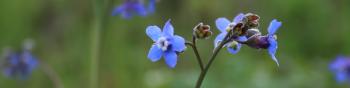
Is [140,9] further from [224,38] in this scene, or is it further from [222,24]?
[224,38]

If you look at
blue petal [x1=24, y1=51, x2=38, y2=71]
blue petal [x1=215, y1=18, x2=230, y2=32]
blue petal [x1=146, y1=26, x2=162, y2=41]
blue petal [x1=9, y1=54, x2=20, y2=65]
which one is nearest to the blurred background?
blue petal [x1=24, y1=51, x2=38, y2=71]

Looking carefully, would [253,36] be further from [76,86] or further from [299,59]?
[299,59]

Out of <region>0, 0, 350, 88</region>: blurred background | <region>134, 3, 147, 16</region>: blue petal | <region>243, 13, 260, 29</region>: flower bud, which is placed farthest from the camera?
<region>0, 0, 350, 88</region>: blurred background

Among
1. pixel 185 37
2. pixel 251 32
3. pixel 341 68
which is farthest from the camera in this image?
pixel 185 37

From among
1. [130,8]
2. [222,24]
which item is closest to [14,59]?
[130,8]

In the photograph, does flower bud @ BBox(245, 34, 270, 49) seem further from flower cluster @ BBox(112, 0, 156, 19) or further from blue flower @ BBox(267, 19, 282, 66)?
flower cluster @ BBox(112, 0, 156, 19)

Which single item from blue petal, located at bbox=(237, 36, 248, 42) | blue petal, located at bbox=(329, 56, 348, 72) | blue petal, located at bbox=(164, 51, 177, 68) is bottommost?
blue petal, located at bbox=(329, 56, 348, 72)

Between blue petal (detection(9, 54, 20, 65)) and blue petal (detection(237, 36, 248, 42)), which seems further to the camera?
blue petal (detection(9, 54, 20, 65))

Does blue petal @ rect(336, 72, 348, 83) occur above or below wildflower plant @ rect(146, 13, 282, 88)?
below
